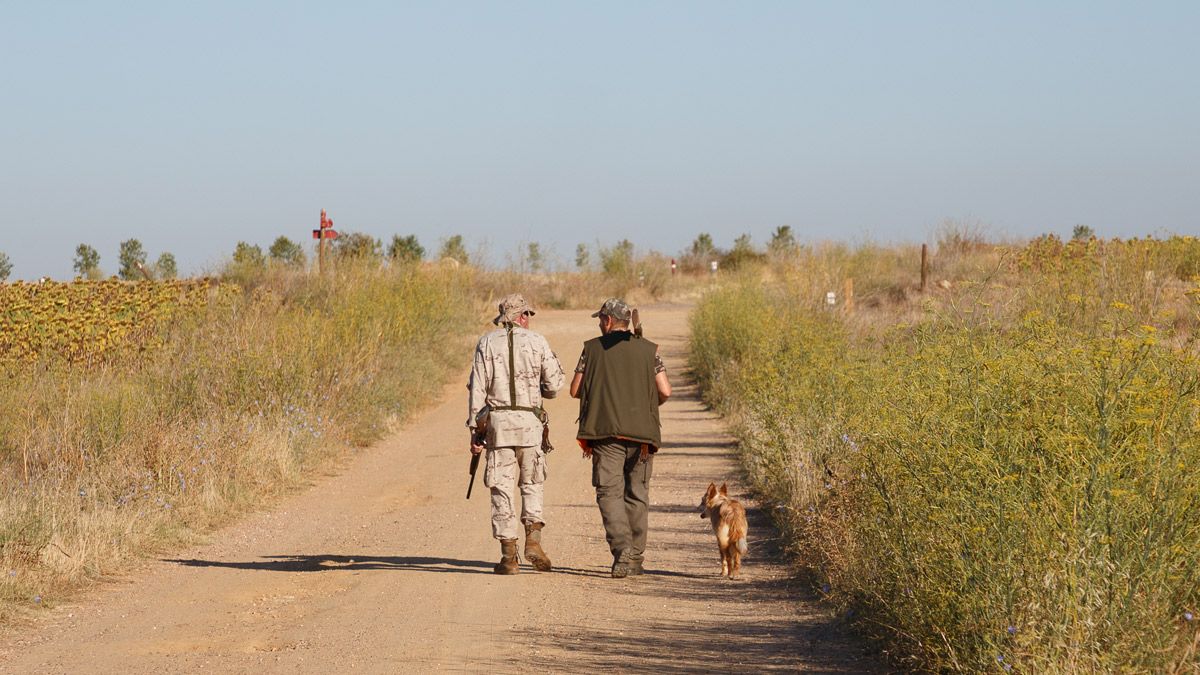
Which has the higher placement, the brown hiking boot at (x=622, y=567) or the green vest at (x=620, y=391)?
the green vest at (x=620, y=391)

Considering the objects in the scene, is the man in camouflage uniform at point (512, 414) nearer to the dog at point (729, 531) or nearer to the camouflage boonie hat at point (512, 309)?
the camouflage boonie hat at point (512, 309)

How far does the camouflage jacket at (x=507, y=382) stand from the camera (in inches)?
419

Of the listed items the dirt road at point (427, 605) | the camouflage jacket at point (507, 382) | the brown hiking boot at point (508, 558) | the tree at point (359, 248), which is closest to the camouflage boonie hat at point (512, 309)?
the camouflage jacket at point (507, 382)

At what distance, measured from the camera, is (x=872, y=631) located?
8.23 metres

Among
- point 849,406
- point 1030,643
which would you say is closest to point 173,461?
point 849,406

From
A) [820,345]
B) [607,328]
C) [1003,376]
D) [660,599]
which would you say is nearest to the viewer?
[1003,376]

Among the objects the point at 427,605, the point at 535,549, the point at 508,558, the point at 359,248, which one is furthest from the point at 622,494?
the point at 359,248

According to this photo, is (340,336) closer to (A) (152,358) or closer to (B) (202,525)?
(A) (152,358)

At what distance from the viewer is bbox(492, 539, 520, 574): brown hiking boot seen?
1075 cm

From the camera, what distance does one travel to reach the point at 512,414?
10.7 metres

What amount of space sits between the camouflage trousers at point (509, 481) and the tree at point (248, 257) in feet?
76.3

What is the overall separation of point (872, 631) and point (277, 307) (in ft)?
55.4

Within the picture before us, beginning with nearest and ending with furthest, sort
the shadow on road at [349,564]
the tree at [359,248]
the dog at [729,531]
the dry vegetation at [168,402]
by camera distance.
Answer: the dog at [729,531] → the shadow on road at [349,564] → the dry vegetation at [168,402] → the tree at [359,248]

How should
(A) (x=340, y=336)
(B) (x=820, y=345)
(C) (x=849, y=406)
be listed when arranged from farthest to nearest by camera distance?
1. (A) (x=340, y=336)
2. (B) (x=820, y=345)
3. (C) (x=849, y=406)
